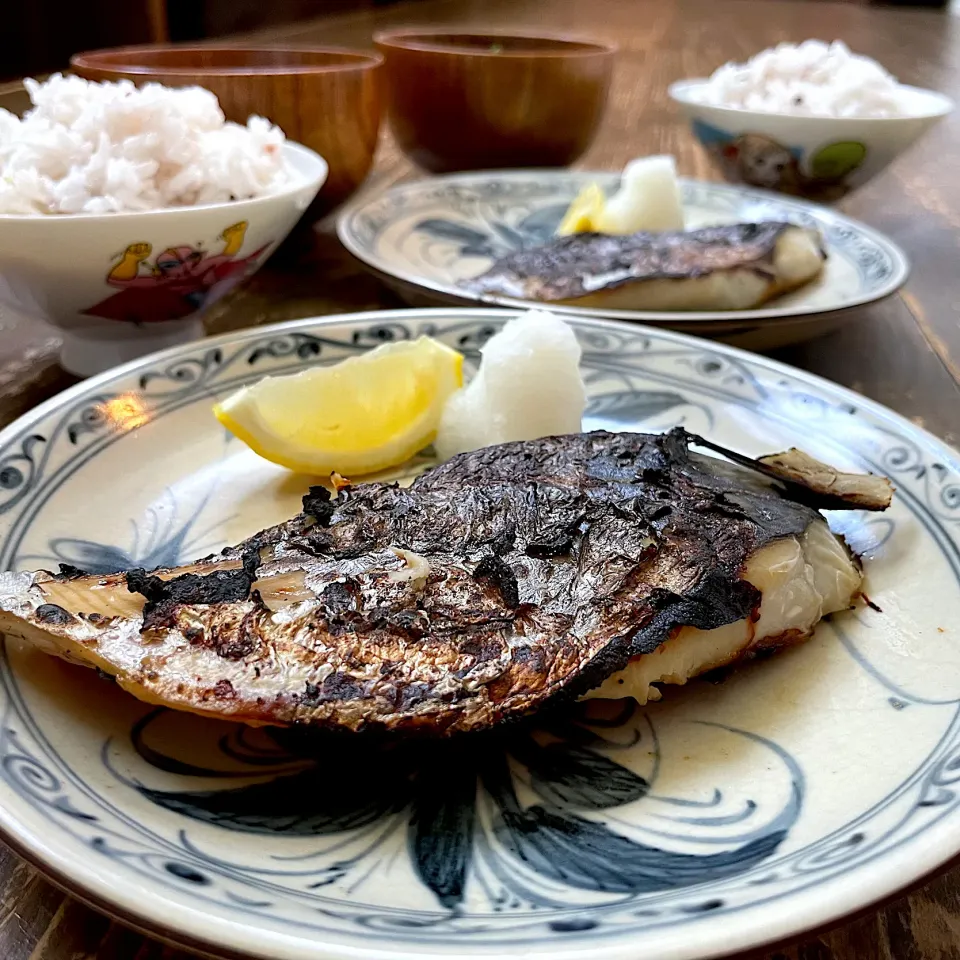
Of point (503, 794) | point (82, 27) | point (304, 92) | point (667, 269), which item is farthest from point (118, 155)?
point (82, 27)

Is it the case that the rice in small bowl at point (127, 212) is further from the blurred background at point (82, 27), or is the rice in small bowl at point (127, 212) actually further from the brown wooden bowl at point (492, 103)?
the blurred background at point (82, 27)

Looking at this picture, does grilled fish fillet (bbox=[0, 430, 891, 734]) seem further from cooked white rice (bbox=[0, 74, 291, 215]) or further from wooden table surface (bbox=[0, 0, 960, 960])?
cooked white rice (bbox=[0, 74, 291, 215])

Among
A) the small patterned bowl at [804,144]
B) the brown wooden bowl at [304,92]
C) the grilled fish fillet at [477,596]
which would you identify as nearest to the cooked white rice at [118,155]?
the brown wooden bowl at [304,92]

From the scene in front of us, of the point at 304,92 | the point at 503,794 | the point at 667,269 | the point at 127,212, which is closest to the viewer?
the point at 503,794

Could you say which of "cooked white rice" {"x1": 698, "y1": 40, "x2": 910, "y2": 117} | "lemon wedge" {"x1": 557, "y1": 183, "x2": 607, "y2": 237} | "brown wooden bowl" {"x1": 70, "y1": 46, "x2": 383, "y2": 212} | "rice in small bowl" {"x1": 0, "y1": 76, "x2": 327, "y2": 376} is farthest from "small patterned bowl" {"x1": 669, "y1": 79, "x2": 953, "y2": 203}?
"rice in small bowl" {"x1": 0, "y1": 76, "x2": 327, "y2": 376}

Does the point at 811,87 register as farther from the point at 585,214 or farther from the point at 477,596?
the point at 477,596
